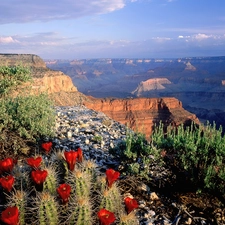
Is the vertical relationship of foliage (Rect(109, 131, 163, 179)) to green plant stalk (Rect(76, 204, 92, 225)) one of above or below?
below

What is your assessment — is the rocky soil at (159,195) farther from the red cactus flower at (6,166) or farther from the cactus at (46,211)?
the red cactus flower at (6,166)

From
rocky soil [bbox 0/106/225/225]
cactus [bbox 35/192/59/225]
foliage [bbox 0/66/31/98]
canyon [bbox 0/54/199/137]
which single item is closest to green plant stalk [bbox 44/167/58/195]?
cactus [bbox 35/192/59/225]

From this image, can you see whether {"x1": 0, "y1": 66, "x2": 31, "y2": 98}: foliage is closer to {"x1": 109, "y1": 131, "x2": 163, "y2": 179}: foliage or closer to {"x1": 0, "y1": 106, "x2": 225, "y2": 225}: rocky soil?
{"x1": 0, "y1": 106, "x2": 225, "y2": 225}: rocky soil

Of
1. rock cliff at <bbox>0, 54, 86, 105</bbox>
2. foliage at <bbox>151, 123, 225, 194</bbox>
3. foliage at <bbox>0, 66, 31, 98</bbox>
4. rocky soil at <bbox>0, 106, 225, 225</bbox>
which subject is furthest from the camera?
rock cliff at <bbox>0, 54, 86, 105</bbox>

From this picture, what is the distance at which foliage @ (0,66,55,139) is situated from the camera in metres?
6.24

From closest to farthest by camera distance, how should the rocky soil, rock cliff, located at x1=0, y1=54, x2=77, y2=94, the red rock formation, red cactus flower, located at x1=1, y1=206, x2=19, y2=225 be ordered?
red cactus flower, located at x1=1, y1=206, x2=19, y2=225, the rocky soil, rock cliff, located at x1=0, y1=54, x2=77, y2=94, the red rock formation

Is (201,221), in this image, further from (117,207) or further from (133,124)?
(133,124)

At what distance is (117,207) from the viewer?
10.1 ft

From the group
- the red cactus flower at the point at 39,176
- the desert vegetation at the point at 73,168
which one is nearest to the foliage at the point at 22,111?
the desert vegetation at the point at 73,168

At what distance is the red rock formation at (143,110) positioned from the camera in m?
55.7

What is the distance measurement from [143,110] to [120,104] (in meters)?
5.10

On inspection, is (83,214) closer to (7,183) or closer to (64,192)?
(64,192)

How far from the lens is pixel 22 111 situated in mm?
6547

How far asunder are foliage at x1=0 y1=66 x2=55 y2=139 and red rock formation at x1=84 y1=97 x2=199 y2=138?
149 feet
